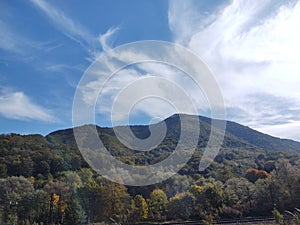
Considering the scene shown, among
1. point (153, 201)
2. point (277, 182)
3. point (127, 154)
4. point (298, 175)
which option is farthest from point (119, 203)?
point (127, 154)

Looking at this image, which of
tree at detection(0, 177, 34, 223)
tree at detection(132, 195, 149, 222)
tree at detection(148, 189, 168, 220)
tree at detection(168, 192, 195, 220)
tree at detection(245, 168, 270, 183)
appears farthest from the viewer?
tree at detection(245, 168, 270, 183)

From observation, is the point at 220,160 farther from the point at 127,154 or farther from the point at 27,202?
the point at 27,202

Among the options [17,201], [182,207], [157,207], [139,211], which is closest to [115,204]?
[139,211]

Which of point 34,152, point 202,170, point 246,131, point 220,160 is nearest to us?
point 34,152

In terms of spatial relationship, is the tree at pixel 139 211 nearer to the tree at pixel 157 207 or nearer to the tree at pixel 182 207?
the tree at pixel 157 207

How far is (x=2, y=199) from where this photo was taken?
97.7 ft

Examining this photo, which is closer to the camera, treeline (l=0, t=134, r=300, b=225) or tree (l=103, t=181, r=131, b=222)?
treeline (l=0, t=134, r=300, b=225)

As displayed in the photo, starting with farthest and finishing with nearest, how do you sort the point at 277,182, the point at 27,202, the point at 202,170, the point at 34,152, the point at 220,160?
the point at 220,160 → the point at 202,170 → the point at 34,152 → the point at 277,182 → the point at 27,202

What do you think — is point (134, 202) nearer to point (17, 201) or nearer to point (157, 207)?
point (157, 207)

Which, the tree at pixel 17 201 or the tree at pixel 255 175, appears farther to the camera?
the tree at pixel 255 175

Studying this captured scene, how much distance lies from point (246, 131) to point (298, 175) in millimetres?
140605

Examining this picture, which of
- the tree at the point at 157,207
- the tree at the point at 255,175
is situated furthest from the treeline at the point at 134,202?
the tree at the point at 255,175

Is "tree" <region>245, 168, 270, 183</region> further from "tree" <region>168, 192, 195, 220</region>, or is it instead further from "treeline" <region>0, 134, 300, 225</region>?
"tree" <region>168, 192, 195, 220</region>

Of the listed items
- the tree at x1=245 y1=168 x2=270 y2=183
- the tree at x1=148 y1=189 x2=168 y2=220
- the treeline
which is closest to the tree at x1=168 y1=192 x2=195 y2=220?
the treeline
